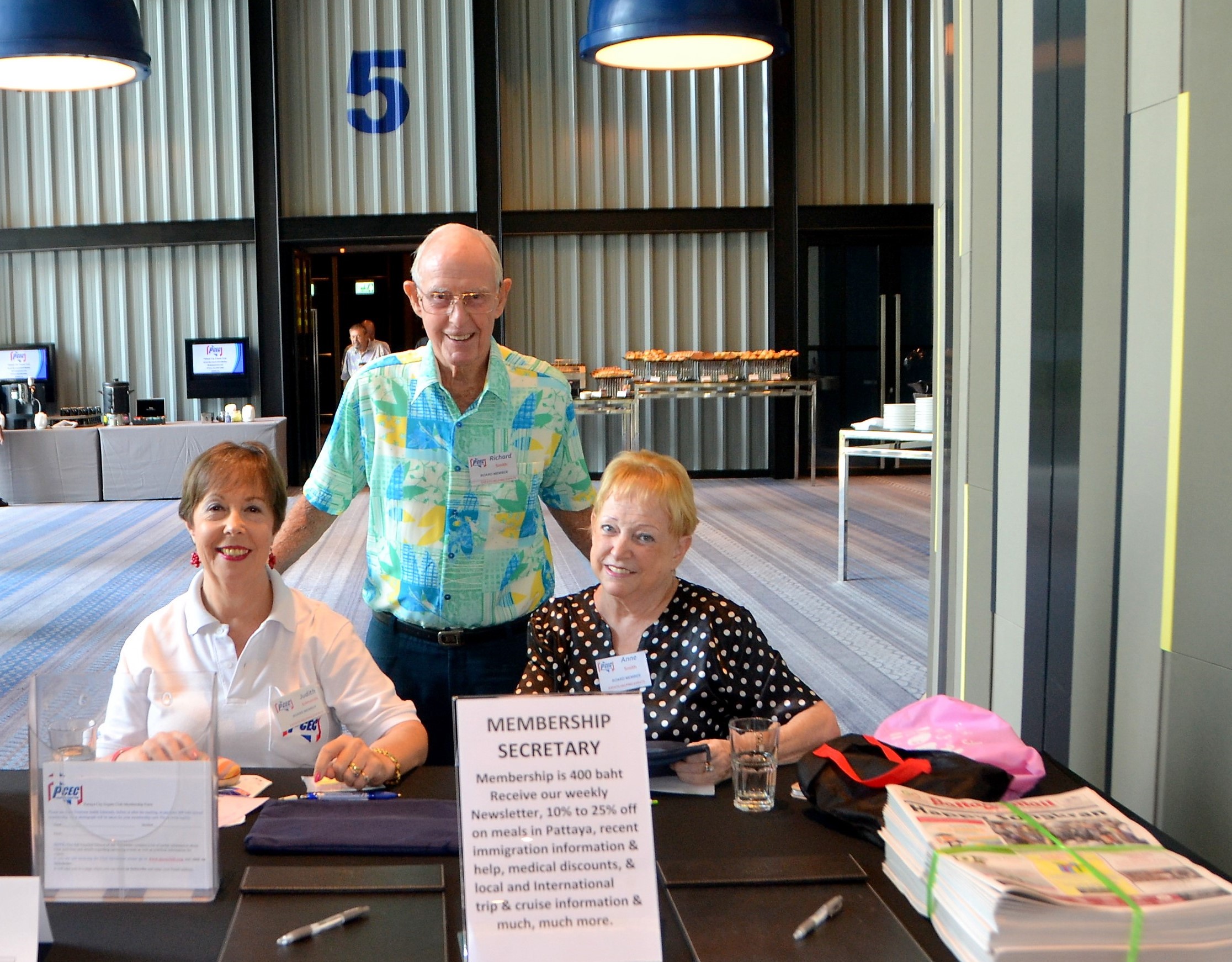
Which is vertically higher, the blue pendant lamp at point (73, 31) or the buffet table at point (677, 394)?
the blue pendant lamp at point (73, 31)

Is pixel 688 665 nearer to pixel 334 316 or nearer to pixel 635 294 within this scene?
pixel 635 294

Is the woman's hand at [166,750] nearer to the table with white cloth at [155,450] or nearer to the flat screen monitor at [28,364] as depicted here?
the table with white cloth at [155,450]

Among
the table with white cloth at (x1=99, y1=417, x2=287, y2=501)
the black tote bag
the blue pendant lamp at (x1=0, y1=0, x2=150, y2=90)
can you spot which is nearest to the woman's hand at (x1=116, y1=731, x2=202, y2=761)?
the black tote bag

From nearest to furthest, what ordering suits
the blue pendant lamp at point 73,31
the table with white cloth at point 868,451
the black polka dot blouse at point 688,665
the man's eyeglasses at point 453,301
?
the black polka dot blouse at point 688,665, the man's eyeglasses at point 453,301, the blue pendant lamp at point 73,31, the table with white cloth at point 868,451

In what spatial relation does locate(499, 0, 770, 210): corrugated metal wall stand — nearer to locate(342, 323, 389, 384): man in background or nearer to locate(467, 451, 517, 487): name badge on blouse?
locate(342, 323, 389, 384): man in background

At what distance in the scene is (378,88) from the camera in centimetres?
1176

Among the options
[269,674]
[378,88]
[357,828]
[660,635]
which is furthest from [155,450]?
[357,828]

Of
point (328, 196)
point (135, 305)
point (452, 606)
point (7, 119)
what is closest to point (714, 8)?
point (452, 606)

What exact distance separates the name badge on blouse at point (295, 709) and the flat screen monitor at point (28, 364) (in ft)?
37.5

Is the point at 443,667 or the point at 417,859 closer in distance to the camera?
the point at 417,859

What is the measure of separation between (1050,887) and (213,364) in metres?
11.7

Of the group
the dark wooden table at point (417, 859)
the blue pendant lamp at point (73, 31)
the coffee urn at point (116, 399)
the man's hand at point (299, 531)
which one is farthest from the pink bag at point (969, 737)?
the coffee urn at point (116, 399)

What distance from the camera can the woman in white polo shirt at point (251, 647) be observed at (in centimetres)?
193

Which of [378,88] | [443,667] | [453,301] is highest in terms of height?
[378,88]
